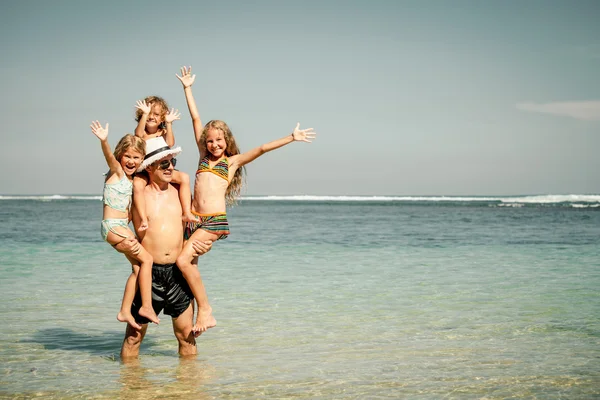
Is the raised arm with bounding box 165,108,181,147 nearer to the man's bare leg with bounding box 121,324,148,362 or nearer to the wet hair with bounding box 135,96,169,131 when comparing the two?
the wet hair with bounding box 135,96,169,131

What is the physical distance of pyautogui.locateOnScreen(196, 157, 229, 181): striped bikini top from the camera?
557 centimetres

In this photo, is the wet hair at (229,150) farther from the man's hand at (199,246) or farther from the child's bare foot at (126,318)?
the child's bare foot at (126,318)

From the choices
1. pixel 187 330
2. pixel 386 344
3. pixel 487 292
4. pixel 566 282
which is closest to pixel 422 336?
pixel 386 344

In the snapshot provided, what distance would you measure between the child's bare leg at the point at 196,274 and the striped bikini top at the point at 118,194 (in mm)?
611

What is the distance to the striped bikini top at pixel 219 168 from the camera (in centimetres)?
557

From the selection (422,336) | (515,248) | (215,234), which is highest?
Result: (215,234)

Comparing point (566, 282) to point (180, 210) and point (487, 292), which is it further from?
point (180, 210)

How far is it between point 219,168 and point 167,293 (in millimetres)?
1150

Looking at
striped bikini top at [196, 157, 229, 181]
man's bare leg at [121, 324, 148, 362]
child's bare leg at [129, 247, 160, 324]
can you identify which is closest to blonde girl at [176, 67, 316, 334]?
striped bikini top at [196, 157, 229, 181]

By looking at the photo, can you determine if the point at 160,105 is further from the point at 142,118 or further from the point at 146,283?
the point at 146,283

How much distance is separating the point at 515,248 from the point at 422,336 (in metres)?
10.9

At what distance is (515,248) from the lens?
16.7 metres

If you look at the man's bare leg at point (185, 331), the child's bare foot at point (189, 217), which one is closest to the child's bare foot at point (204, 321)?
the man's bare leg at point (185, 331)

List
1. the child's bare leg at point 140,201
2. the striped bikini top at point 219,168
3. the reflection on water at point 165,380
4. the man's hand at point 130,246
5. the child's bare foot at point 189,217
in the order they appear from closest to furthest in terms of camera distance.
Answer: the reflection on water at point 165,380 → the man's hand at point 130,246 → the child's bare leg at point 140,201 → the child's bare foot at point 189,217 → the striped bikini top at point 219,168
